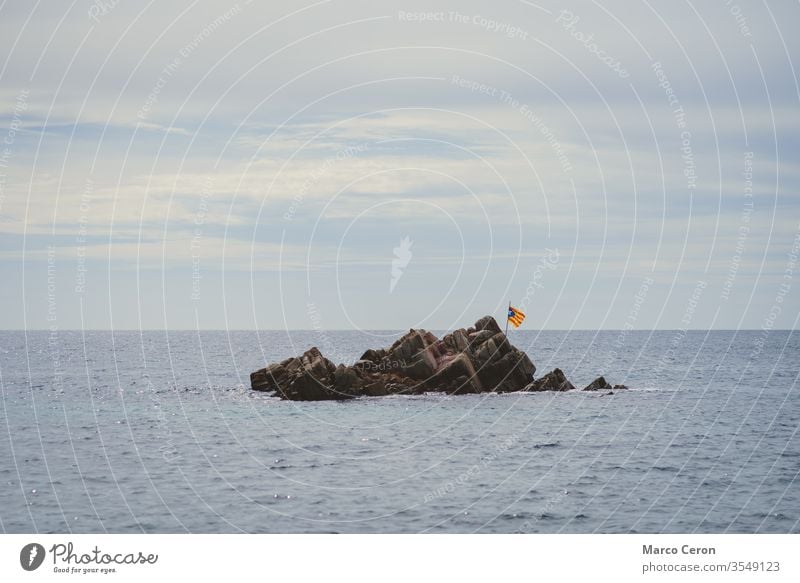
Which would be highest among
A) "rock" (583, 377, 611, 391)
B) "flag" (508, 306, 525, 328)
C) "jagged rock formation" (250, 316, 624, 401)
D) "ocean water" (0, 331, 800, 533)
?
"flag" (508, 306, 525, 328)

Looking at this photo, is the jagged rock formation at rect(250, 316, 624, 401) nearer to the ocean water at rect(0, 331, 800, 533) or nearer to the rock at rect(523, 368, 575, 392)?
the ocean water at rect(0, 331, 800, 533)

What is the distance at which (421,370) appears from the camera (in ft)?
284

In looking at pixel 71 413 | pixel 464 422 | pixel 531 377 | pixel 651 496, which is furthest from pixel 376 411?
pixel 651 496

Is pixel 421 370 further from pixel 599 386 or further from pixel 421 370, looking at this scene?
pixel 599 386

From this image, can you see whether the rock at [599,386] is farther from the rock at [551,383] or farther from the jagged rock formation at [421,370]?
the jagged rock formation at [421,370]

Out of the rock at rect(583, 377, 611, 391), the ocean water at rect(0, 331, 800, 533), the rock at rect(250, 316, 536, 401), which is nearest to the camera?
the ocean water at rect(0, 331, 800, 533)

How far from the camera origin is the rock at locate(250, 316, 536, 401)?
84.8 metres

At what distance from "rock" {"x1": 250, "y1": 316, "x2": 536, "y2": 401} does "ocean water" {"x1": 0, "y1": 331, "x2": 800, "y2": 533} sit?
2182mm

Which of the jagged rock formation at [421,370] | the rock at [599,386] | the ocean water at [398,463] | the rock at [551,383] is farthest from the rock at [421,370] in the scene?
the rock at [599,386]

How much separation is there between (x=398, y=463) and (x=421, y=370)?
3245 centimetres

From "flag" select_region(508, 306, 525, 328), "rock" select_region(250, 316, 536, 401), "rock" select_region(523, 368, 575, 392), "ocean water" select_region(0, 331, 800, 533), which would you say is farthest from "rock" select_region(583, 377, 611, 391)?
"flag" select_region(508, 306, 525, 328)

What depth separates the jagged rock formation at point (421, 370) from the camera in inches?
3339

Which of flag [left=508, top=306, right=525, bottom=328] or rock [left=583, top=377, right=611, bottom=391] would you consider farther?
rock [left=583, top=377, right=611, bottom=391]

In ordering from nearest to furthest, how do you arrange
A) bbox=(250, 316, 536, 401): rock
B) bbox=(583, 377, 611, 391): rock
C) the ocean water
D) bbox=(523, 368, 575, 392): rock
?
1. the ocean water
2. bbox=(250, 316, 536, 401): rock
3. bbox=(523, 368, 575, 392): rock
4. bbox=(583, 377, 611, 391): rock
